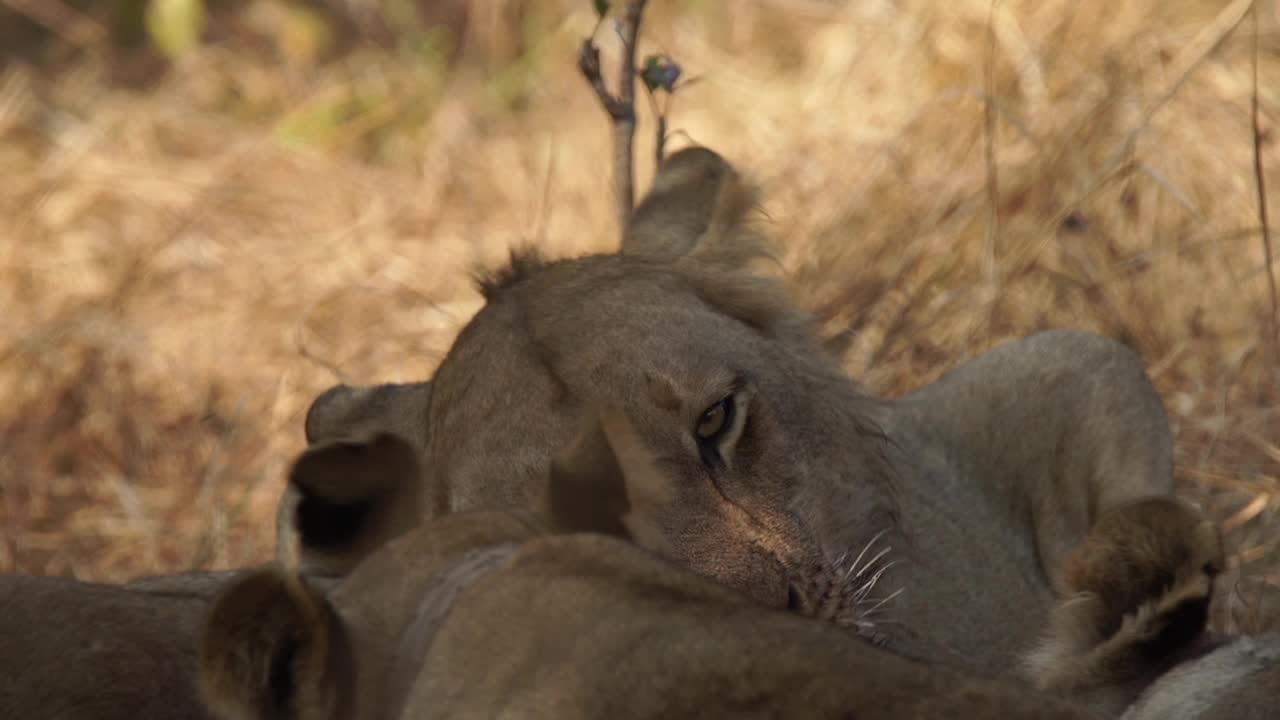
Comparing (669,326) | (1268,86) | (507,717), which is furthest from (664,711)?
(1268,86)

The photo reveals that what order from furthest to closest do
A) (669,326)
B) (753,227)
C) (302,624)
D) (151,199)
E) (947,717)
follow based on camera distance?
(151,199) → (753,227) → (669,326) → (302,624) → (947,717)

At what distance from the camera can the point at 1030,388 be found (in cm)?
413

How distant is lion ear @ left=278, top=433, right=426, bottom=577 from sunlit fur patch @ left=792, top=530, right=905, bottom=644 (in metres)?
0.56

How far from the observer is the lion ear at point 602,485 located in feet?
7.10

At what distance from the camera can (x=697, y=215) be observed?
151 inches

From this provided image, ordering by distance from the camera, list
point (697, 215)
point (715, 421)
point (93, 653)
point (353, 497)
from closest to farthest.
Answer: point (93, 653) → point (353, 497) → point (715, 421) → point (697, 215)

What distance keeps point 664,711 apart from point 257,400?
4286 mm

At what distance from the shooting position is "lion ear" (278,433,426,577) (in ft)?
8.19

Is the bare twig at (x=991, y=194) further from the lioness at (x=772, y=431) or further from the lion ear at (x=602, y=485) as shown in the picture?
the lion ear at (x=602, y=485)

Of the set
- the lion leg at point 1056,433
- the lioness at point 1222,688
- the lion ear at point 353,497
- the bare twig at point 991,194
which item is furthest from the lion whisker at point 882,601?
the bare twig at point 991,194

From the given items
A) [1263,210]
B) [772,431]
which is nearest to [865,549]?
[772,431]

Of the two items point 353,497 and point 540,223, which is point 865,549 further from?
point 540,223

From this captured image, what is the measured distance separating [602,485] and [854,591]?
3.14 ft

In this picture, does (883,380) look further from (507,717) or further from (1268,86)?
(507,717)
